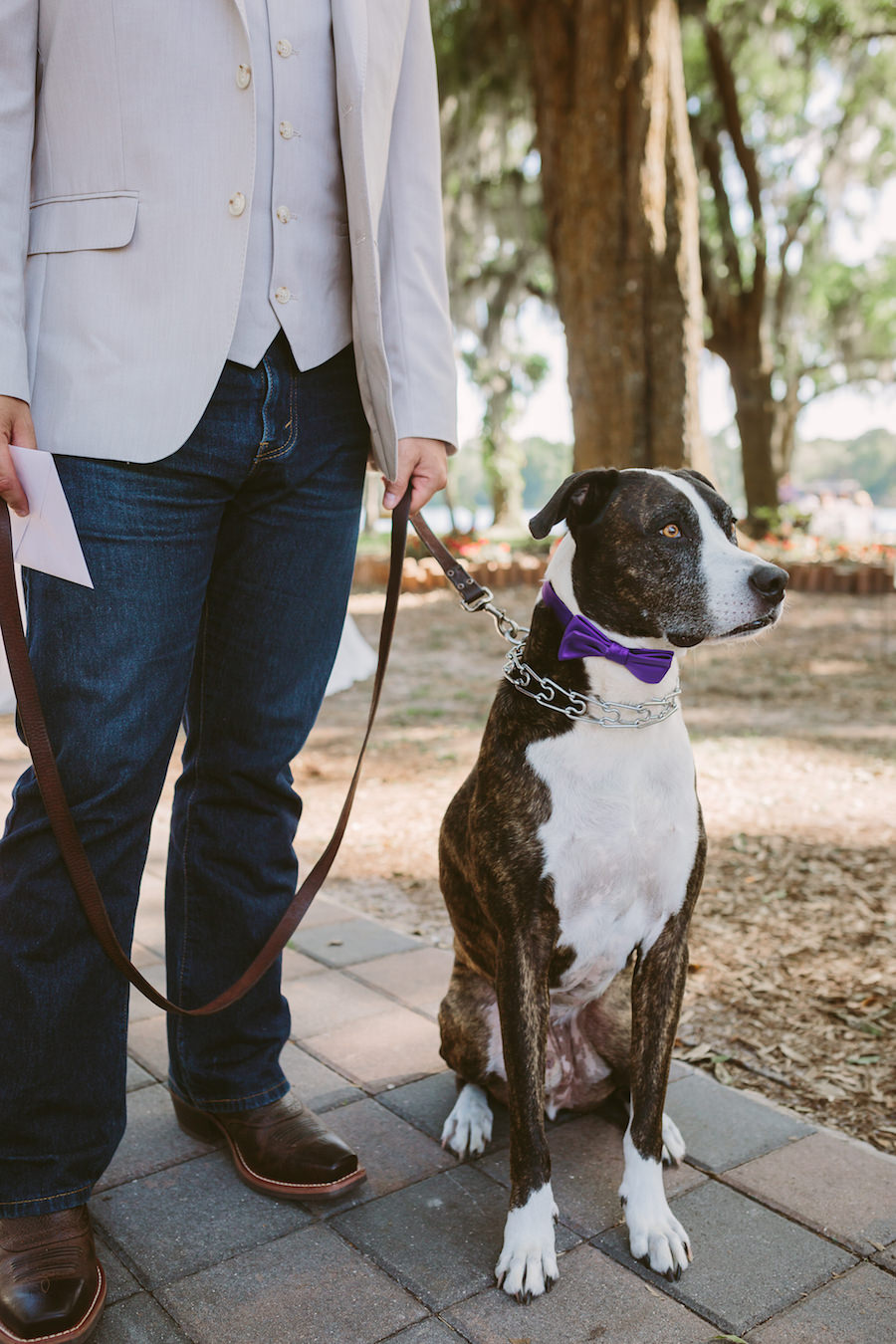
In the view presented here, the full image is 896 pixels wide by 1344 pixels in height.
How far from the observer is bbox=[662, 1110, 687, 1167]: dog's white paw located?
2.25 metres

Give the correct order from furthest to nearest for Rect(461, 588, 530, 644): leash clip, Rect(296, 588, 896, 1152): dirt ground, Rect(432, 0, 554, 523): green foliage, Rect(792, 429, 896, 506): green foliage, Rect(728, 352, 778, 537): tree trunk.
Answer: Rect(792, 429, 896, 506): green foliage < Rect(728, 352, 778, 537): tree trunk < Rect(432, 0, 554, 523): green foliage < Rect(296, 588, 896, 1152): dirt ground < Rect(461, 588, 530, 644): leash clip

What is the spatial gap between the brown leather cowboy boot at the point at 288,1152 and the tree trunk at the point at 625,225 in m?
6.99

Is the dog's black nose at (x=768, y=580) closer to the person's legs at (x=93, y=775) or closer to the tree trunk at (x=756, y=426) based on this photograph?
the person's legs at (x=93, y=775)

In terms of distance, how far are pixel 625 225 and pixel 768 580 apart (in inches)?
298

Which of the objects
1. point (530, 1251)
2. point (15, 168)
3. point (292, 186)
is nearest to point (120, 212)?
point (15, 168)

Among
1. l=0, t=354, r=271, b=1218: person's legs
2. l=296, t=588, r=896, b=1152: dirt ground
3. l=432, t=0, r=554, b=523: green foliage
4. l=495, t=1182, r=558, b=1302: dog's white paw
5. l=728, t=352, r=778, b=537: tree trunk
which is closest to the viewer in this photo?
l=0, t=354, r=271, b=1218: person's legs

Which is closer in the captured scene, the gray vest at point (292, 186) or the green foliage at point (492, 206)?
the gray vest at point (292, 186)

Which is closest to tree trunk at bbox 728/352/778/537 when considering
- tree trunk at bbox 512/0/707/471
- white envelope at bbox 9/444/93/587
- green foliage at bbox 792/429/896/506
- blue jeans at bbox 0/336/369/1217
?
tree trunk at bbox 512/0/707/471

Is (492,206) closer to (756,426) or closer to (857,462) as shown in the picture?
(756,426)

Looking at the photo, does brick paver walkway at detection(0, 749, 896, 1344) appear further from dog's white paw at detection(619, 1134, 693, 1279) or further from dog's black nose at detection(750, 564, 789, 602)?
dog's black nose at detection(750, 564, 789, 602)

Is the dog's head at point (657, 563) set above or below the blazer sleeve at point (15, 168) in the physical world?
below

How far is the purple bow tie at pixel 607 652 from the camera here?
203cm

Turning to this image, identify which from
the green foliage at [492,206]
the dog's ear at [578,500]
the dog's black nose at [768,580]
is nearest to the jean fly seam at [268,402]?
the dog's ear at [578,500]

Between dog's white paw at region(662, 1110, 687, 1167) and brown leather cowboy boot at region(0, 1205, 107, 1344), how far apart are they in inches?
42.5
